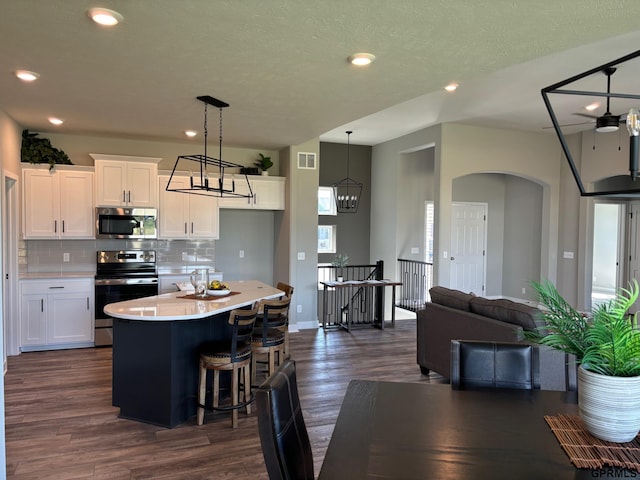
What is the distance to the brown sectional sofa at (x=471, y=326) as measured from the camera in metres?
3.77

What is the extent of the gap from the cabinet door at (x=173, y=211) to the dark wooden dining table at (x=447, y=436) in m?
4.92

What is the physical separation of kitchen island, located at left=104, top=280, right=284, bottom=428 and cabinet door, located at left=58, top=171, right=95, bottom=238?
2.75 metres

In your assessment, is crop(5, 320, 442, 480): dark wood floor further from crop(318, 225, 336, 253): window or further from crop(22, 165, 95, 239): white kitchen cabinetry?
crop(318, 225, 336, 253): window

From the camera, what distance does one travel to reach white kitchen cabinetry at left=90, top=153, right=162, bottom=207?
6043mm

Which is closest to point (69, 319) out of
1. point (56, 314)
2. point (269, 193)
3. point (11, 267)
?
point (56, 314)

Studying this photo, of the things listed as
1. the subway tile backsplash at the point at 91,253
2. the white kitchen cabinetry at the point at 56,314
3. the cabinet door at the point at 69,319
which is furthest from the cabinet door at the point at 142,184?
the cabinet door at the point at 69,319

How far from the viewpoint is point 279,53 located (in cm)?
318

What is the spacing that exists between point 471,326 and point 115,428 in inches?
128

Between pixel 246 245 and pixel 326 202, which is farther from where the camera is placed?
pixel 326 202

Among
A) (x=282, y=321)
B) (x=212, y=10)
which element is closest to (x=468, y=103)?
(x=282, y=321)

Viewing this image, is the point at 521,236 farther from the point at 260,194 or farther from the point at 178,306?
the point at 178,306

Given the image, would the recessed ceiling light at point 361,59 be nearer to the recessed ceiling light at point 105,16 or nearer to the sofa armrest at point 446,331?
the recessed ceiling light at point 105,16

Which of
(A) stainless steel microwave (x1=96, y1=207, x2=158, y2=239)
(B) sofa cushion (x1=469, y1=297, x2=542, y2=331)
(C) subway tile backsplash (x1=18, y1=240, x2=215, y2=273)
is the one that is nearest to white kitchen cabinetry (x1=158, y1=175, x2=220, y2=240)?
(A) stainless steel microwave (x1=96, y1=207, x2=158, y2=239)

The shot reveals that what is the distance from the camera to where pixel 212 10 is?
2.54m
